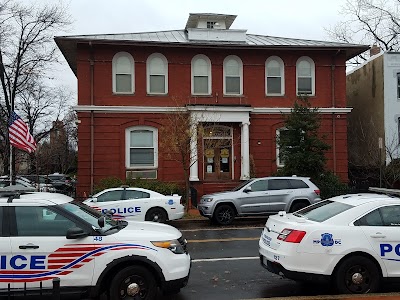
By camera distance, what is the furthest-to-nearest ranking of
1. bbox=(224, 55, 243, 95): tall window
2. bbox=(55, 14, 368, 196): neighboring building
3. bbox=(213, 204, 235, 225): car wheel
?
bbox=(224, 55, 243, 95): tall window, bbox=(55, 14, 368, 196): neighboring building, bbox=(213, 204, 235, 225): car wheel

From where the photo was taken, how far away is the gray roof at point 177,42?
872 inches

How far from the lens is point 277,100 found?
78.8ft

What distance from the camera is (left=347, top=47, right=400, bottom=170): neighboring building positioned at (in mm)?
25219

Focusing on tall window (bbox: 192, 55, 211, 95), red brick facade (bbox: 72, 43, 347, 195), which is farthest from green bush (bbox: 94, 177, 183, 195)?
tall window (bbox: 192, 55, 211, 95)

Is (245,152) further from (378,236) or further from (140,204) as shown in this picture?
(378,236)

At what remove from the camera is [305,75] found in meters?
24.3

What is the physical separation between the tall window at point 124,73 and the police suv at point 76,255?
55.5 feet

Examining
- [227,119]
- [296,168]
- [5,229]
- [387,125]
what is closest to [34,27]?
[227,119]

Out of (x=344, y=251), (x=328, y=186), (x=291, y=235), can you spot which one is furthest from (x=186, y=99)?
(x=344, y=251)

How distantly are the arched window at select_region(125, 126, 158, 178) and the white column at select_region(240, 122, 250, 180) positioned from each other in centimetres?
432

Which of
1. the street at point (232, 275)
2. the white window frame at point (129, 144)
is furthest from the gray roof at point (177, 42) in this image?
the street at point (232, 275)

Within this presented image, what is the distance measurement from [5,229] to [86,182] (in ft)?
53.9

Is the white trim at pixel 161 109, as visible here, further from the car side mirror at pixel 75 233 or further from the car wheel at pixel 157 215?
the car side mirror at pixel 75 233

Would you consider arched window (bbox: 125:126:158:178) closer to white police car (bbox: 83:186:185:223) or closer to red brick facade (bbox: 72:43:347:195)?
red brick facade (bbox: 72:43:347:195)
